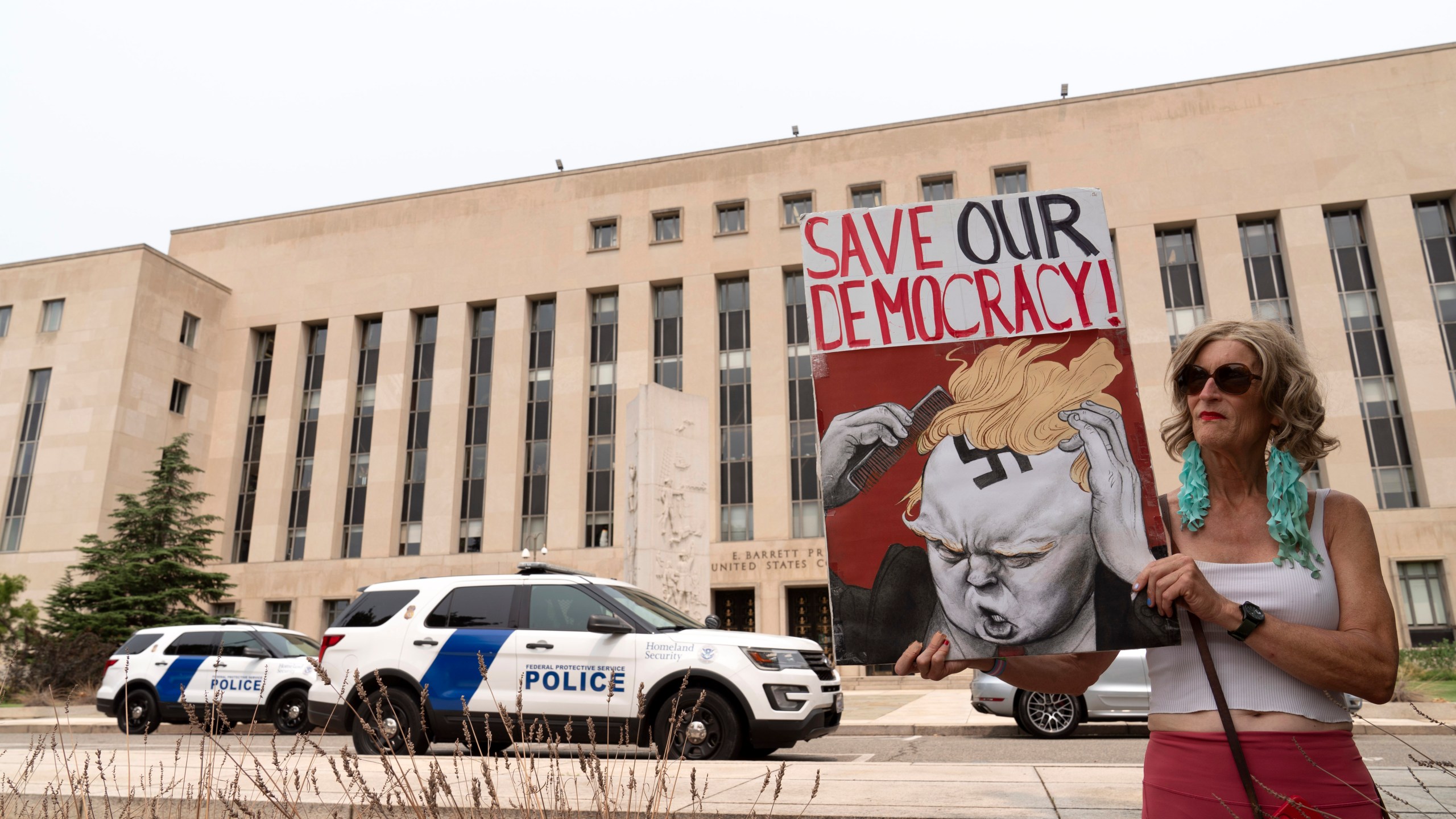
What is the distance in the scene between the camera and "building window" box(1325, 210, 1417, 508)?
32.1m

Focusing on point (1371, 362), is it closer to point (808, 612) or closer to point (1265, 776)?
point (808, 612)

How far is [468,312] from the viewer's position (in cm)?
4103

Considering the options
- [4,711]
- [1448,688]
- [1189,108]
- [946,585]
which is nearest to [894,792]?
[946,585]

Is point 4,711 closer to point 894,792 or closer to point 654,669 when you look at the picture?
point 654,669

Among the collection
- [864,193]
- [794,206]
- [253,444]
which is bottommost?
[253,444]

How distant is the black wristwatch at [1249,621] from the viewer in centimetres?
200

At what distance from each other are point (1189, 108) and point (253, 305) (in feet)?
133

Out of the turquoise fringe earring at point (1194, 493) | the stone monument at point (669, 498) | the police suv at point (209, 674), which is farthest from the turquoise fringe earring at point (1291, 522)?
the stone monument at point (669, 498)

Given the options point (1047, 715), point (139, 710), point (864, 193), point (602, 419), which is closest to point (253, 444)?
point (602, 419)

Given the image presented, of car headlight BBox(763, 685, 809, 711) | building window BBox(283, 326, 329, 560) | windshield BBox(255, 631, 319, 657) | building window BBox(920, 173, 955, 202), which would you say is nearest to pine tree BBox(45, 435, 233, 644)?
building window BBox(283, 326, 329, 560)

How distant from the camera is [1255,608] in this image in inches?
79.3

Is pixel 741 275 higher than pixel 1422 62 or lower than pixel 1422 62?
lower

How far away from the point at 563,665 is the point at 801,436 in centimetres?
2752

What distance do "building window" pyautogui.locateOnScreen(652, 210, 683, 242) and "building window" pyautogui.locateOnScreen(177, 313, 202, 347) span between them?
68.4 ft
